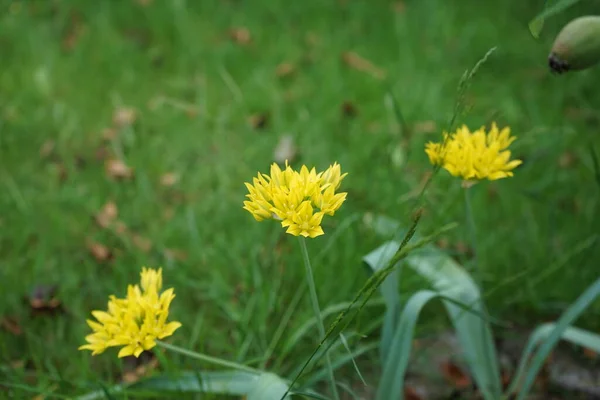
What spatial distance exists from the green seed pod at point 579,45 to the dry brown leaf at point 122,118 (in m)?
1.43

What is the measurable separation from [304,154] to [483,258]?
607 mm

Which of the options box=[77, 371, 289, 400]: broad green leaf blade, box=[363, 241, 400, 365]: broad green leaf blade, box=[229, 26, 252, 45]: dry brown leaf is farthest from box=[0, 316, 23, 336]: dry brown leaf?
box=[229, 26, 252, 45]: dry brown leaf

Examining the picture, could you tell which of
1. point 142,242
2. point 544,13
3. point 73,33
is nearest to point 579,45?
point 544,13

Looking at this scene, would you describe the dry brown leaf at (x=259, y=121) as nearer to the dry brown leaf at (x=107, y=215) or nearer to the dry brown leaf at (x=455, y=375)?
the dry brown leaf at (x=107, y=215)

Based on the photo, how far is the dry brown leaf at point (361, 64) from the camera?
250 cm

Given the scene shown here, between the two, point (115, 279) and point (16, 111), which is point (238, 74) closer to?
point (16, 111)

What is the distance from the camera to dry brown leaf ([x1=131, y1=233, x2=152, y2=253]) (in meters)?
1.73

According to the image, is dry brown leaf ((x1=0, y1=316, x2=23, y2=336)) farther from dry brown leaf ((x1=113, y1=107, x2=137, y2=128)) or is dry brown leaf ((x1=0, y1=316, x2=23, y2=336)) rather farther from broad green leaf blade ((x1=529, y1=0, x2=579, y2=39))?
broad green leaf blade ((x1=529, y1=0, x2=579, y2=39))

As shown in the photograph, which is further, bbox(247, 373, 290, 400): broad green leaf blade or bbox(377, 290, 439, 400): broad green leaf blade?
bbox(377, 290, 439, 400): broad green leaf blade

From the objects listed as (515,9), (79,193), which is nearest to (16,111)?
(79,193)

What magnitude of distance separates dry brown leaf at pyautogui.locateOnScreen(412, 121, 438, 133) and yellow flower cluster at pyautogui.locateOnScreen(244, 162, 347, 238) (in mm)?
1250

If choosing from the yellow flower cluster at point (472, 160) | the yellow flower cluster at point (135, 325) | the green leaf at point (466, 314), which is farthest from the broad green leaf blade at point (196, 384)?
the yellow flower cluster at point (472, 160)

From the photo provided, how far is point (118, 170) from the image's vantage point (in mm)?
1953

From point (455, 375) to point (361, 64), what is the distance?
4.63 ft
